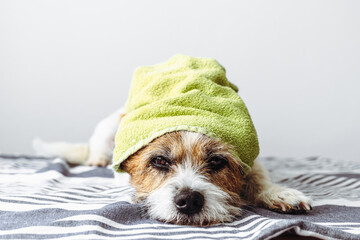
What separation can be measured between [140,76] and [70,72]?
6.28ft

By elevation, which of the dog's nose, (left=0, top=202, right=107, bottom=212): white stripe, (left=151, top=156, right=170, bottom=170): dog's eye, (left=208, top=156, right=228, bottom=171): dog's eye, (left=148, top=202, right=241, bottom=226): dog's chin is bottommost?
Result: (left=0, top=202, right=107, bottom=212): white stripe

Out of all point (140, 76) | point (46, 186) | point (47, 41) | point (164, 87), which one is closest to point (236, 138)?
point (164, 87)

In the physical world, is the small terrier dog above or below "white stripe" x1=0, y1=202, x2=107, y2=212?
above

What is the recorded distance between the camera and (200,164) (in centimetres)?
121

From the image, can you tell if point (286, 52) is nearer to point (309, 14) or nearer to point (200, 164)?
point (309, 14)

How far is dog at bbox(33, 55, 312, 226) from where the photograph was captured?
1.08 m

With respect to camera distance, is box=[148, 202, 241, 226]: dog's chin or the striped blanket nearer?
the striped blanket

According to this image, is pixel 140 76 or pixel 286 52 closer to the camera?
pixel 140 76

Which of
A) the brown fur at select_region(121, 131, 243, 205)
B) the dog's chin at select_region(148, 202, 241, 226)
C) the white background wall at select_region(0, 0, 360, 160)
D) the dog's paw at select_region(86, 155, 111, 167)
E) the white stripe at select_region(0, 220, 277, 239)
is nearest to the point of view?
the white stripe at select_region(0, 220, 277, 239)

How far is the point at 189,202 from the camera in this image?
42.0 inches

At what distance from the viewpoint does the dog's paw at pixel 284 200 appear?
3.96 feet

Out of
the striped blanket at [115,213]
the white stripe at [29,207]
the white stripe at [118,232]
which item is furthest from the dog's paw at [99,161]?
the white stripe at [118,232]

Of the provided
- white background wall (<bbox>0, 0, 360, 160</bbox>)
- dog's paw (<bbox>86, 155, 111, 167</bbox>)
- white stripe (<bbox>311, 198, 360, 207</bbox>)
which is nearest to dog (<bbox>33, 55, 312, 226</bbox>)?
→ white stripe (<bbox>311, 198, 360, 207</bbox>)

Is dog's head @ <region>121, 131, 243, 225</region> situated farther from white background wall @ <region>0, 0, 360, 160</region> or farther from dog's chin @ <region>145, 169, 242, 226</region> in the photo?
white background wall @ <region>0, 0, 360, 160</region>
